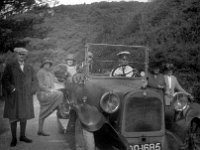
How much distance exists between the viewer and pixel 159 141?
383 centimetres

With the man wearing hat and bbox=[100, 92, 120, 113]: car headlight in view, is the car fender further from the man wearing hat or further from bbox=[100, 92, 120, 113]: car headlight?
the man wearing hat

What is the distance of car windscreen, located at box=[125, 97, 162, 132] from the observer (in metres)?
3.75

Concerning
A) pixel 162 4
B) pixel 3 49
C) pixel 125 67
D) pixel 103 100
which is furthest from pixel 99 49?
pixel 162 4

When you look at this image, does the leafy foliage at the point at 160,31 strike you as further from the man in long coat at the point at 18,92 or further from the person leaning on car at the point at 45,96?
the man in long coat at the point at 18,92

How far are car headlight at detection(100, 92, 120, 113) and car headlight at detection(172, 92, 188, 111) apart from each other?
106 cm

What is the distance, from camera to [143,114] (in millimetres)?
3818

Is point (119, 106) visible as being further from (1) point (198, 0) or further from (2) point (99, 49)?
(1) point (198, 0)

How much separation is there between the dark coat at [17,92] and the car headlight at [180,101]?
2734 mm

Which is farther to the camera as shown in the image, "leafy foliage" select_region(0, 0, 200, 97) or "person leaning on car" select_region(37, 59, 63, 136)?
"leafy foliage" select_region(0, 0, 200, 97)

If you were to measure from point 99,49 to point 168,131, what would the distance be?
2270 millimetres

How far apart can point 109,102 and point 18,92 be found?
6.83ft

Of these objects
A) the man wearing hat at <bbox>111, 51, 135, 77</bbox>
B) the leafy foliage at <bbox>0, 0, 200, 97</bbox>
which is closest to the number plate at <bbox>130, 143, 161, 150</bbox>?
the man wearing hat at <bbox>111, 51, 135, 77</bbox>

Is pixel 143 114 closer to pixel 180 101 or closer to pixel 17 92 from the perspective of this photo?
pixel 180 101

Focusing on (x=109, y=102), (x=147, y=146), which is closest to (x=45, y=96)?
(x=109, y=102)
